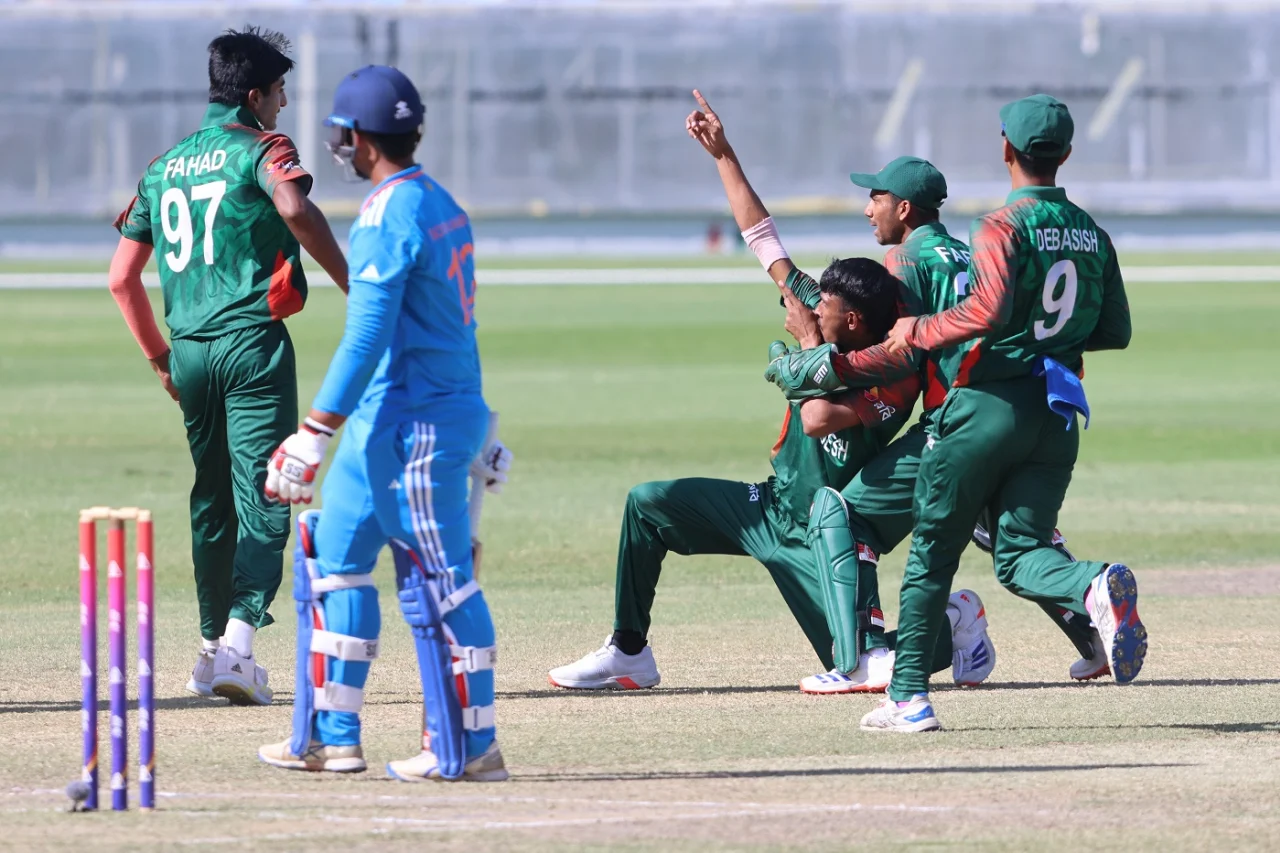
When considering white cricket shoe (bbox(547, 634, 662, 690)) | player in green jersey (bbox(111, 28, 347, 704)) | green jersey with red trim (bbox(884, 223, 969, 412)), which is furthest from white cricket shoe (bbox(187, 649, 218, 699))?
green jersey with red trim (bbox(884, 223, 969, 412))

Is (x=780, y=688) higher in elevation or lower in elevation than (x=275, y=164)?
lower

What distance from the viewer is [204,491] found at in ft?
24.4

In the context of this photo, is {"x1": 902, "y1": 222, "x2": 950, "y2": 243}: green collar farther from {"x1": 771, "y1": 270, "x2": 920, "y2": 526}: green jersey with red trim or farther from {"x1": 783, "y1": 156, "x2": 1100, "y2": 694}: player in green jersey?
{"x1": 771, "y1": 270, "x2": 920, "y2": 526}: green jersey with red trim

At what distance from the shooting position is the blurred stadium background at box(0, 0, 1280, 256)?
5388cm

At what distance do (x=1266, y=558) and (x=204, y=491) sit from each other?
622cm

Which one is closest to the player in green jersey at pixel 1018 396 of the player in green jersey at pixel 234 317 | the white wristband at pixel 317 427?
the white wristband at pixel 317 427

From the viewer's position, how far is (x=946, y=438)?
6.67m

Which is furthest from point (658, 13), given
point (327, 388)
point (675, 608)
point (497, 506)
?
point (327, 388)

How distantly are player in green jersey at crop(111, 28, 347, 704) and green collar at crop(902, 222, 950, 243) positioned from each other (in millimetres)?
2031

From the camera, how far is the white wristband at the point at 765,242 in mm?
7578

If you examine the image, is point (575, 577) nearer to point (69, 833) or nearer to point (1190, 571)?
point (1190, 571)

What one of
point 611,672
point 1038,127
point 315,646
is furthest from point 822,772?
point 1038,127

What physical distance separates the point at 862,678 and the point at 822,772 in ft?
4.58

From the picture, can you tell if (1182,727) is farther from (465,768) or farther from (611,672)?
(465,768)
